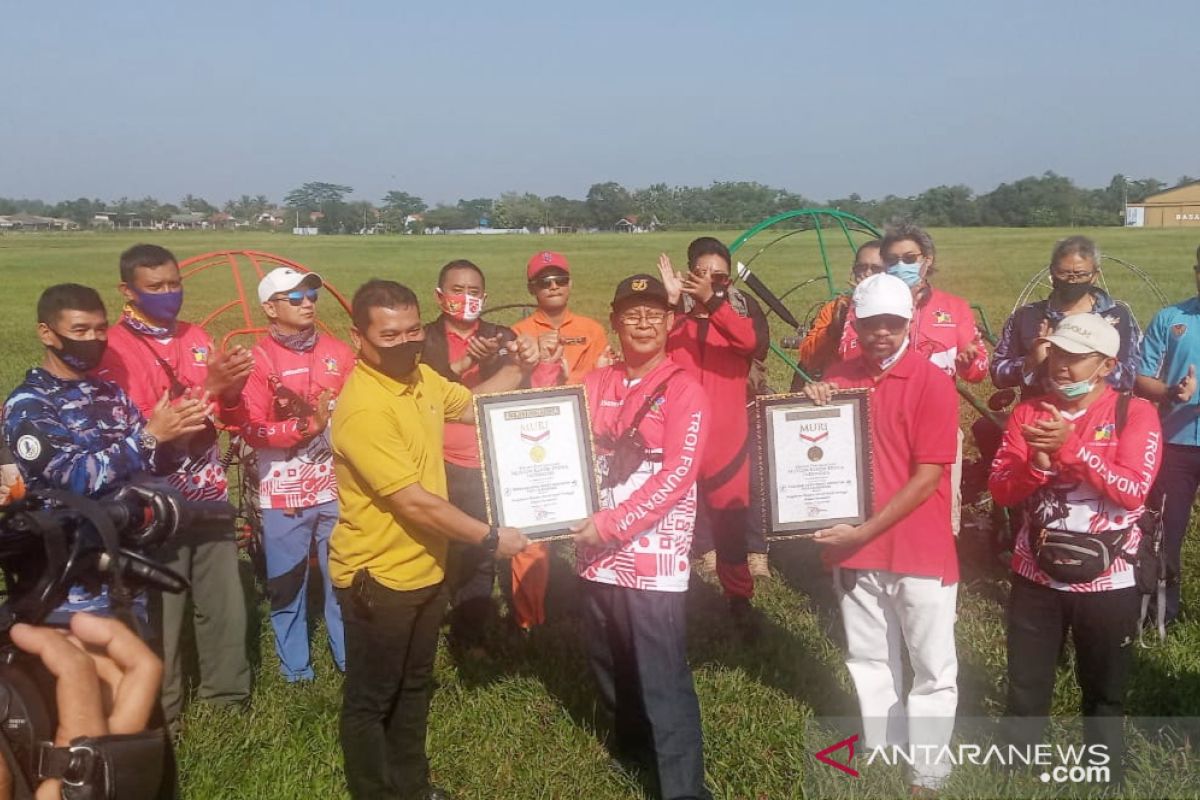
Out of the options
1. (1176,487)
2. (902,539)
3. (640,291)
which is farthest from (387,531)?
(1176,487)

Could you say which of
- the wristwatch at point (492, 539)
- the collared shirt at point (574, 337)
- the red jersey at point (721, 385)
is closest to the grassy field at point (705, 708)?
the red jersey at point (721, 385)

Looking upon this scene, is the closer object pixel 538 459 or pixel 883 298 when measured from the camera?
pixel 883 298

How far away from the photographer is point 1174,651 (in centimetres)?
568

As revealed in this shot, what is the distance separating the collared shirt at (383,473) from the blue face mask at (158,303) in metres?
1.56

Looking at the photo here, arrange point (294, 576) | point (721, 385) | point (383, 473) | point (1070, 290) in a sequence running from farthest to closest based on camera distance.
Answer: point (721, 385) < point (1070, 290) < point (294, 576) < point (383, 473)

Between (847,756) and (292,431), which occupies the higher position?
(292,431)

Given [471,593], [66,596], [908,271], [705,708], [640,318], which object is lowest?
[705,708]

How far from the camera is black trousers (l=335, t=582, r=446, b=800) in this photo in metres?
4.12

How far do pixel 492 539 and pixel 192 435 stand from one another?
205 cm

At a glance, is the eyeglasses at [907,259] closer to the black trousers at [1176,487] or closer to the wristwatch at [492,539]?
the black trousers at [1176,487]

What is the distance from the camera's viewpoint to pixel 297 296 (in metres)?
5.34

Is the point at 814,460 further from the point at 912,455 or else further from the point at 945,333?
the point at 945,333

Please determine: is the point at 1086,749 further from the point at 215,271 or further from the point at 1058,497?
the point at 215,271

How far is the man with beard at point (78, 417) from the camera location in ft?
12.6
